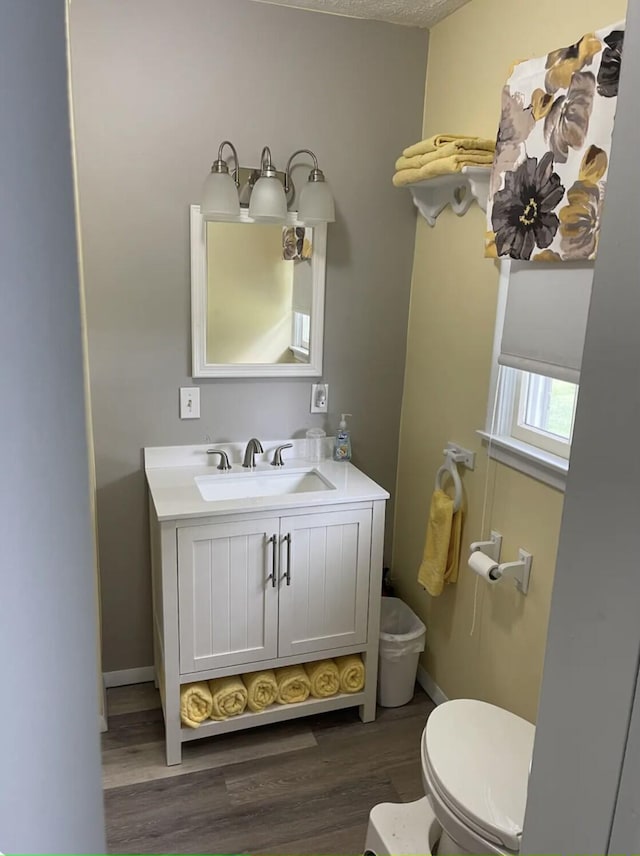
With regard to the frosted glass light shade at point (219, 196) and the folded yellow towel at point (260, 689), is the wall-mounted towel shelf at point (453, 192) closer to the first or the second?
the frosted glass light shade at point (219, 196)

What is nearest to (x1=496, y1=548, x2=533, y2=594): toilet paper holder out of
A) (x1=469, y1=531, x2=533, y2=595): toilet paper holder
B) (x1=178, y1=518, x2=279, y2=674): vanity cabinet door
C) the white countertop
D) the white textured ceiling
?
(x1=469, y1=531, x2=533, y2=595): toilet paper holder

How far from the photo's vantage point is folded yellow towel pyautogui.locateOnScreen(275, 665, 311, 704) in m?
2.23

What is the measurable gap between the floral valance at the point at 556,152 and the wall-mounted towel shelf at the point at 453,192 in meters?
0.15

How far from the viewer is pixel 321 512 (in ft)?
7.01

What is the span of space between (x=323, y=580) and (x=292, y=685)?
1.30 feet

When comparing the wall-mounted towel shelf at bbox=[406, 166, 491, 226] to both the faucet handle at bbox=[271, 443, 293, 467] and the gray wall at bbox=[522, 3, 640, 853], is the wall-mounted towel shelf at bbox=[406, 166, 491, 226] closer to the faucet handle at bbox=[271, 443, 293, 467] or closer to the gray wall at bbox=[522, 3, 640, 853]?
the faucet handle at bbox=[271, 443, 293, 467]

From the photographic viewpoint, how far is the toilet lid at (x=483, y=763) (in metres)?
1.40

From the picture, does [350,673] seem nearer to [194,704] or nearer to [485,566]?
[194,704]

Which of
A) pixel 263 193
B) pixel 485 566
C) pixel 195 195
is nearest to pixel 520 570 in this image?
pixel 485 566

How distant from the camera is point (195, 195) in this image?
2.25 m

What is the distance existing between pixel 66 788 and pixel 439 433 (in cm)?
206

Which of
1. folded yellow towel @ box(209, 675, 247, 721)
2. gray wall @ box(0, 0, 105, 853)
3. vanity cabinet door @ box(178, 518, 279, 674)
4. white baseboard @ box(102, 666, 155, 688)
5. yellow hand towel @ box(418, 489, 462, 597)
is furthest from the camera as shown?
white baseboard @ box(102, 666, 155, 688)

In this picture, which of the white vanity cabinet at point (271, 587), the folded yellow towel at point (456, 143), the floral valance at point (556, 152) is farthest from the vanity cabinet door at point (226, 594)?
the folded yellow towel at point (456, 143)

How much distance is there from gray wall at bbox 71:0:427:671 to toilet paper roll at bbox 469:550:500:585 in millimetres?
828
